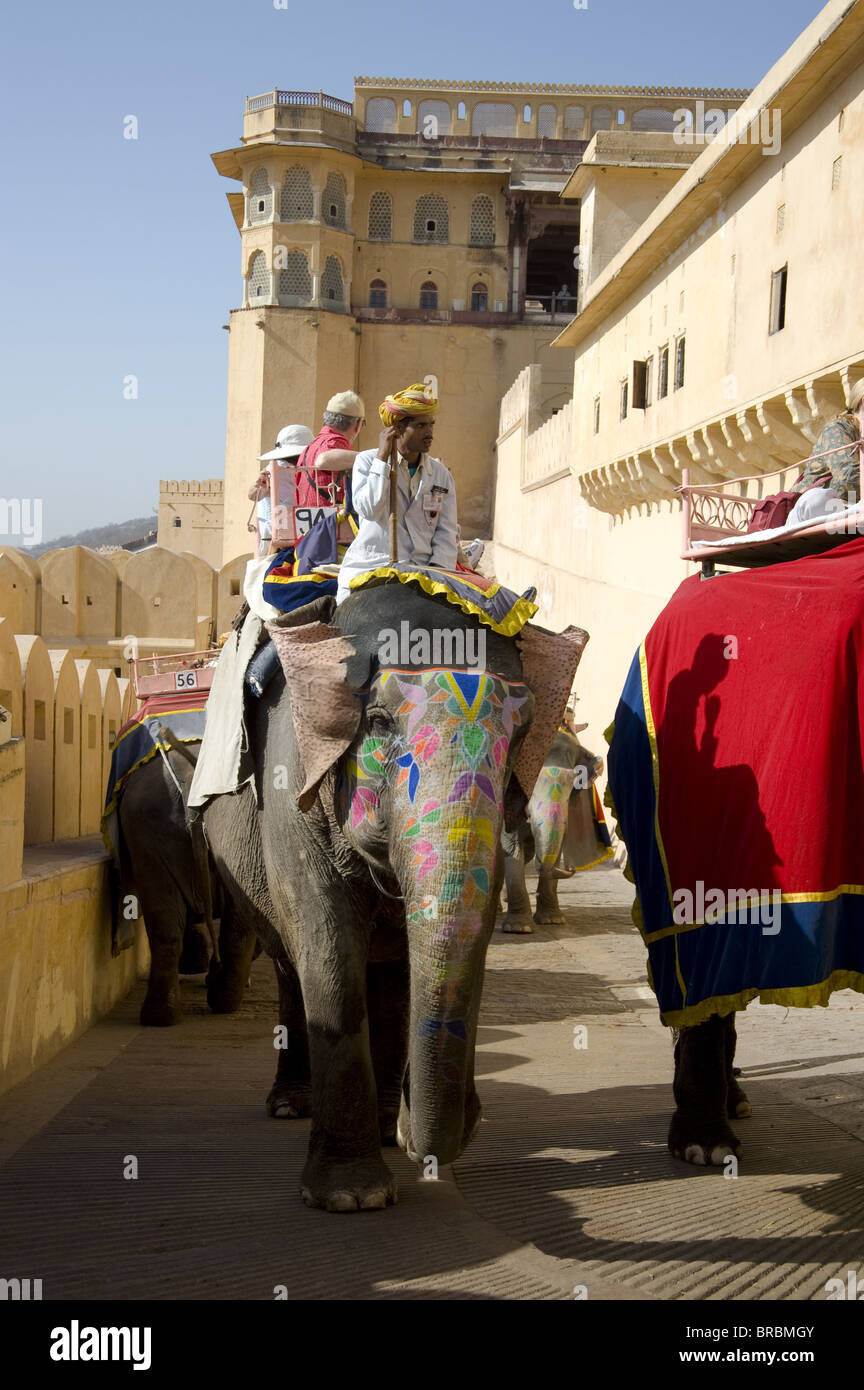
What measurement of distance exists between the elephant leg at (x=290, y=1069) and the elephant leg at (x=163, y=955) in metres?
1.84

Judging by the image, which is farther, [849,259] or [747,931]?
[849,259]

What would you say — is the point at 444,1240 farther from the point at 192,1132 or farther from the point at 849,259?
the point at 849,259

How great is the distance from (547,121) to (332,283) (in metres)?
11.0

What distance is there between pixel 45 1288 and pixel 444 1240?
1122 millimetres

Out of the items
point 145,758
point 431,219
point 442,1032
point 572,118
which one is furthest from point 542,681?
point 572,118

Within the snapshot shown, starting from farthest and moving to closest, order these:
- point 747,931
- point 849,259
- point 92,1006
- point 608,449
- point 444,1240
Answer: point 608,449, point 849,259, point 92,1006, point 747,931, point 444,1240

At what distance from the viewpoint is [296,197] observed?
4672 cm

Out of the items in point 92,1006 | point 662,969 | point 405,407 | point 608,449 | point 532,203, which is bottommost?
point 92,1006

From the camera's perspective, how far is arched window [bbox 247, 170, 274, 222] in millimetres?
46844

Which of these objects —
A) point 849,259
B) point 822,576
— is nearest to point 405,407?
point 822,576

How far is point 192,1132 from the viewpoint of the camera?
5461mm

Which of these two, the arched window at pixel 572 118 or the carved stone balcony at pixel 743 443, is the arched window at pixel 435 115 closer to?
the arched window at pixel 572 118

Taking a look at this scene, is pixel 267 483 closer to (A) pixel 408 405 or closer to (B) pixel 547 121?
(A) pixel 408 405

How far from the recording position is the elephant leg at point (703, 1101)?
526cm
